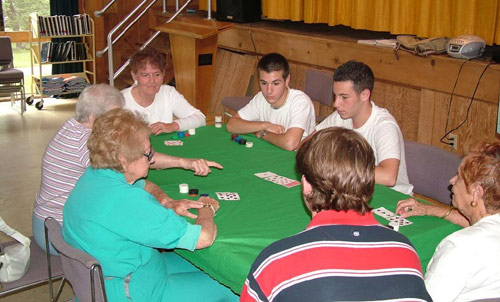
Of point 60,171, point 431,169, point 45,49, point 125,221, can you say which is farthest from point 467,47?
point 45,49

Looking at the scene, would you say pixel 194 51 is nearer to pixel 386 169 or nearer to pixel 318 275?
pixel 386 169

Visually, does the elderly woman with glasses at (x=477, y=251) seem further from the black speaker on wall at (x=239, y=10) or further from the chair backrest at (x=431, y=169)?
the black speaker on wall at (x=239, y=10)

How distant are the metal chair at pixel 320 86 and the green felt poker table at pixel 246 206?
5.33 feet

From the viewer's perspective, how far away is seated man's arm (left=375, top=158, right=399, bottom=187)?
289cm

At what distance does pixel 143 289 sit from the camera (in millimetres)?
2207

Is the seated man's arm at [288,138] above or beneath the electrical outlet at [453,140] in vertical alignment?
above

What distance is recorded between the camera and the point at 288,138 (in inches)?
138

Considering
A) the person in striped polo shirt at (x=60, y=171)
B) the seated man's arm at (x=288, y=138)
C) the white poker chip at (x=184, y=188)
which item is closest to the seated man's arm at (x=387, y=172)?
the seated man's arm at (x=288, y=138)

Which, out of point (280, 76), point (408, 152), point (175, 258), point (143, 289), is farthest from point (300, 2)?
point (143, 289)

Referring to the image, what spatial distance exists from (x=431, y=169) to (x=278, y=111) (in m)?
1.24

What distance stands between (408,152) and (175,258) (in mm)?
1419

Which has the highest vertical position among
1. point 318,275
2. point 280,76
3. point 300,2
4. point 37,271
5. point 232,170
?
point 300,2

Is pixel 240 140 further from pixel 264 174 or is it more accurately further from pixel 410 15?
pixel 410 15

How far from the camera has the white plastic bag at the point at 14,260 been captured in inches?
100
